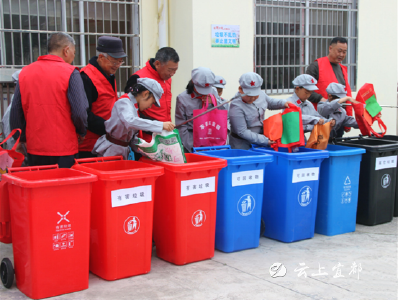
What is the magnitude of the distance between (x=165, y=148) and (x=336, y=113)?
284cm

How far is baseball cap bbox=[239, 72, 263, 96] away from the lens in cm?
489

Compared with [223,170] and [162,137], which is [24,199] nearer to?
[162,137]

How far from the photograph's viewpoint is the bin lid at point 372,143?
16.9ft

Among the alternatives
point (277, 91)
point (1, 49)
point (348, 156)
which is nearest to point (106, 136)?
point (348, 156)

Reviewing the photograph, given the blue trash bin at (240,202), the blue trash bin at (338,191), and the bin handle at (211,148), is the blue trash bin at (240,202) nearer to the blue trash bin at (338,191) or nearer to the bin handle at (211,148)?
the bin handle at (211,148)

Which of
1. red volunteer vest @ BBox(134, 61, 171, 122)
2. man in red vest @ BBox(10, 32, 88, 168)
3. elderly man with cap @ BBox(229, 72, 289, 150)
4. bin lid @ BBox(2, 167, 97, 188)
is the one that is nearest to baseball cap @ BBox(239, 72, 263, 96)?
elderly man with cap @ BBox(229, 72, 289, 150)

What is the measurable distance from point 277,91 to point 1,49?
4584mm

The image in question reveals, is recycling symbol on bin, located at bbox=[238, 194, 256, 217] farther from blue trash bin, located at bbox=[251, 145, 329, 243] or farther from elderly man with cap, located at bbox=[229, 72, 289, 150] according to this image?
elderly man with cap, located at bbox=[229, 72, 289, 150]

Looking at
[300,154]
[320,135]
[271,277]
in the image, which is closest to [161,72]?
[300,154]

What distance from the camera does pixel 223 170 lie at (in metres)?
4.25

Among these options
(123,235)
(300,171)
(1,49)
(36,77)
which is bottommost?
(123,235)

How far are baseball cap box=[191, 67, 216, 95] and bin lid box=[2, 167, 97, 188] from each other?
5.62 ft

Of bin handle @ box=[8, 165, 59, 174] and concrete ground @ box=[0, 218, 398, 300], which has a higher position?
bin handle @ box=[8, 165, 59, 174]

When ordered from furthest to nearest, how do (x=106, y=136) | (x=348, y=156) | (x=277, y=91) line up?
(x=277, y=91) → (x=348, y=156) → (x=106, y=136)
